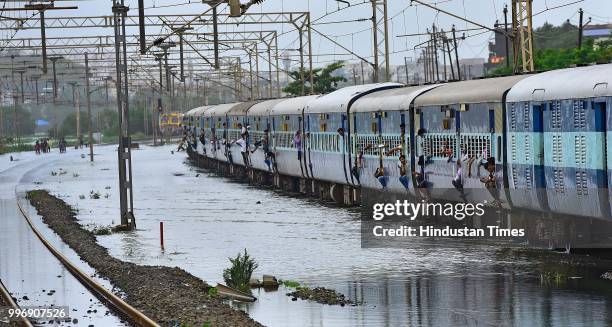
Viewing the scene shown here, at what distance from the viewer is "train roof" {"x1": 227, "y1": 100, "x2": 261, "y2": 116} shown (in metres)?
66.2

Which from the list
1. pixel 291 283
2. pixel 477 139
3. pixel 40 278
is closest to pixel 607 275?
pixel 291 283

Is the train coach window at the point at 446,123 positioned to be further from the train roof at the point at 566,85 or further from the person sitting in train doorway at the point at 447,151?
the train roof at the point at 566,85

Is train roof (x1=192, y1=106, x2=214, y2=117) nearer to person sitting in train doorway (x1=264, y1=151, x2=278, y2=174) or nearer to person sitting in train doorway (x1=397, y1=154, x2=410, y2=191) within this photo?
person sitting in train doorway (x1=264, y1=151, x2=278, y2=174)

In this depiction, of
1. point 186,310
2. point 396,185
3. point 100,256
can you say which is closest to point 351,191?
point 396,185

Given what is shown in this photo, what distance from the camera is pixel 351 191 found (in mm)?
43156

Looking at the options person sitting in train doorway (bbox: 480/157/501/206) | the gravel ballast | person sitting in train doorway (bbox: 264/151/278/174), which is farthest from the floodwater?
person sitting in train doorway (bbox: 264/151/278/174)

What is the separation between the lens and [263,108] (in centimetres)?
6016

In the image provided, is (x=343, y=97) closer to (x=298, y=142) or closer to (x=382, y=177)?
(x=298, y=142)

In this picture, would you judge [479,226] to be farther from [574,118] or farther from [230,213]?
[230,213]

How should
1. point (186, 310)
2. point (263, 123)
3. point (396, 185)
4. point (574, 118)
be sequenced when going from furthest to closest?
1. point (263, 123)
2. point (396, 185)
3. point (574, 118)
4. point (186, 310)

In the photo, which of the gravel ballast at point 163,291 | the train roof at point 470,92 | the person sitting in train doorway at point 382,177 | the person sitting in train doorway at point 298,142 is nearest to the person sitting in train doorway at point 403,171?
the train roof at point 470,92

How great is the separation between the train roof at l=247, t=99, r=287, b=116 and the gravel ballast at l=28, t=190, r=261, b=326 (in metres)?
23.9

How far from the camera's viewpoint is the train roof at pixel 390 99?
115 feet

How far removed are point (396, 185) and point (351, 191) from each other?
7.26m
